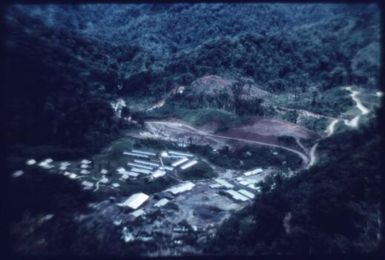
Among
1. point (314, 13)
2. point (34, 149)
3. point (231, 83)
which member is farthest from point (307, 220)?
point (314, 13)

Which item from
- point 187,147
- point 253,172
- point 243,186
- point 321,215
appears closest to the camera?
point 321,215

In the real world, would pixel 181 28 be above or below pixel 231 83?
above

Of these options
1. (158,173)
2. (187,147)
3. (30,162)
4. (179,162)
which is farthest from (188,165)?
(30,162)

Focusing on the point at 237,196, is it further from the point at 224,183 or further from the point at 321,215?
the point at 321,215

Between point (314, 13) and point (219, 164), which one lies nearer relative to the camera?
point (219, 164)

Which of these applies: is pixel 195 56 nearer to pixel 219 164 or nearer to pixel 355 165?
pixel 219 164

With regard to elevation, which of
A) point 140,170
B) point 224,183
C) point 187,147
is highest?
point 187,147

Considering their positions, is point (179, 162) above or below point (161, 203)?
above

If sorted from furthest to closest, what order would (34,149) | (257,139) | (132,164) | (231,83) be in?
(231,83)
(257,139)
(132,164)
(34,149)
